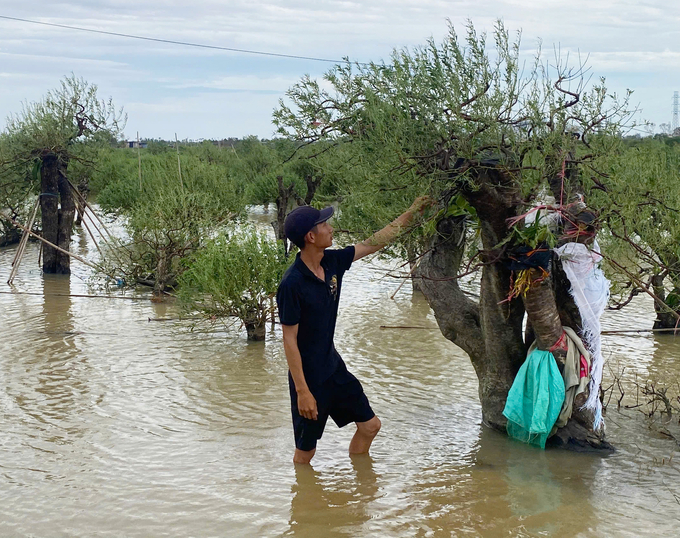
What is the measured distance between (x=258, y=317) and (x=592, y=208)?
4.94 meters

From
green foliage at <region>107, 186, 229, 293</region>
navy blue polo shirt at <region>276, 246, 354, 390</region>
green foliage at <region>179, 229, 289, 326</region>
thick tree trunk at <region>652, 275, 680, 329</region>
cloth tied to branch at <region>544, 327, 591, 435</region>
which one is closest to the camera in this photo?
navy blue polo shirt at <region>276, 246, 354, 390</region>

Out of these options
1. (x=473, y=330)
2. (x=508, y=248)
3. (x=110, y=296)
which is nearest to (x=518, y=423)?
(x=473, y=330)

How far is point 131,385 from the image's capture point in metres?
7.45

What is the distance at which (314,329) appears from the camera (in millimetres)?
4676

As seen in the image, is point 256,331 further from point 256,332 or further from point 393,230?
point 393,230

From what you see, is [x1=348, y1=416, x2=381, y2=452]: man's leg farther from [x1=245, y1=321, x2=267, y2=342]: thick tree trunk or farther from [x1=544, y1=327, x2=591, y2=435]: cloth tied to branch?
[x1=245, y1=321, x2=267, y2=342]: thick tree trunk

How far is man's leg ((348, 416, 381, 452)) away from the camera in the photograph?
509 cm

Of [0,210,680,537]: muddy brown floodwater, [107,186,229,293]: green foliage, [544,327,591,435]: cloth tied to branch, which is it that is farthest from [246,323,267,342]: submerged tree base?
[544,327,591,435]: cloth tied to branch

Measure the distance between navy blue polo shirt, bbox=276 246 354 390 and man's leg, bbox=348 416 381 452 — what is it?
0.52 m

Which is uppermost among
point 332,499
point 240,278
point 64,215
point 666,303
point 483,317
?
point 64,215

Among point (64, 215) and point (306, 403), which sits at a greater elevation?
point (64, 215)

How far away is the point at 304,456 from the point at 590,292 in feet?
7.25

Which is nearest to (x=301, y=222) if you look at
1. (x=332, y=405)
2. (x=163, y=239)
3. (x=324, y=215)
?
(x=324, y=215)

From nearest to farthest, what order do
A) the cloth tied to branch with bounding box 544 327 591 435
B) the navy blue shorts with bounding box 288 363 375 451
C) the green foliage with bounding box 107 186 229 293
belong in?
the navy blue shorts with bounding box 288 363 375 451 → the cloth tied to branch with bounding box 544 327 591 435 → the green foliage with bounding box 107 186 229 293
